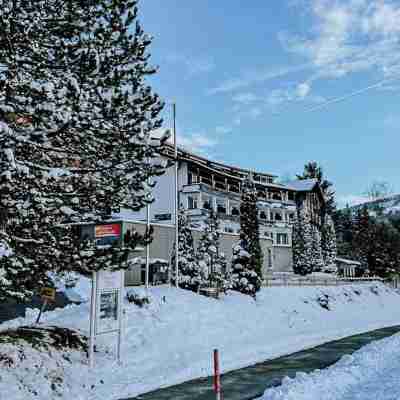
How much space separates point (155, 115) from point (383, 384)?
8.89 meters

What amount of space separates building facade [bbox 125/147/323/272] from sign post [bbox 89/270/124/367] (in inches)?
826

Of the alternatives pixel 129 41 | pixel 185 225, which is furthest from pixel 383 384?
pixel 185 225

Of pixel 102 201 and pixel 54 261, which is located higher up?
pixel 102 201

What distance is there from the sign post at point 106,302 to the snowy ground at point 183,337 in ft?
2.18

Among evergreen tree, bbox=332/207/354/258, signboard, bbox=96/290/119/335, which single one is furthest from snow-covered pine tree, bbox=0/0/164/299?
evergreen tree, bbox=332/207/354/258

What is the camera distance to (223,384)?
1164cm

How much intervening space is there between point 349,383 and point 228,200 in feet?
142

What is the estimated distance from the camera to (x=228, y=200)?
54.1 metres

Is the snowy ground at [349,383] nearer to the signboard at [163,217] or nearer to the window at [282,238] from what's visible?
the signboard at [163,217]

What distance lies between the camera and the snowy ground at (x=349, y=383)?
9.66m

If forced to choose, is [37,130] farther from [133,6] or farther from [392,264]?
[392,264]

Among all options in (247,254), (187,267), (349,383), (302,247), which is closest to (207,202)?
(302,247)

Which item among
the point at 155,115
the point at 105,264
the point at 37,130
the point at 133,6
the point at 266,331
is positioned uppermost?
the point at 133,6

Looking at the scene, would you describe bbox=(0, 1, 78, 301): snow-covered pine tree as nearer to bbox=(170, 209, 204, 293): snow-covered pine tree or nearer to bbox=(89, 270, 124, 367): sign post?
bbox=(89, 270, 124, 367): sign post
